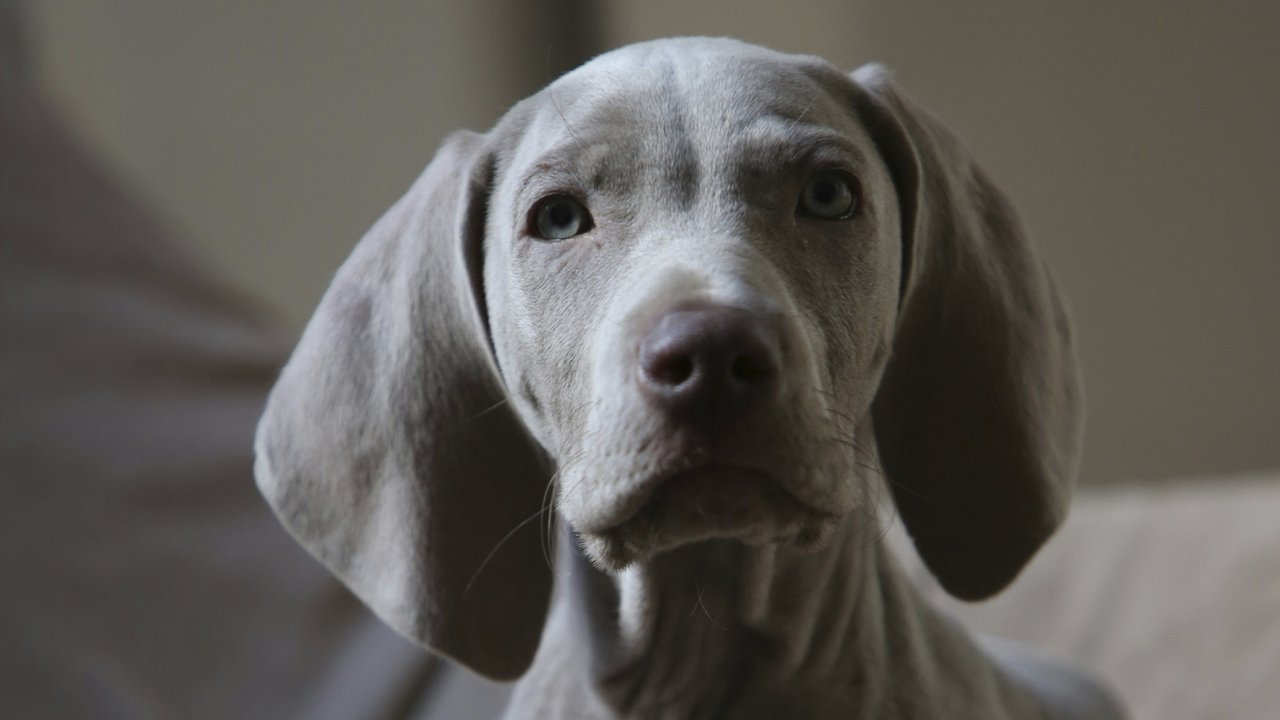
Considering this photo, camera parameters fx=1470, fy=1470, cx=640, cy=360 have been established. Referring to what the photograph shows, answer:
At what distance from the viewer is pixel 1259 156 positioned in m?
3.81

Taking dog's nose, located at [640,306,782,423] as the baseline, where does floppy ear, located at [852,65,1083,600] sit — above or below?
below

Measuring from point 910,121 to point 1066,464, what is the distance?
39cm

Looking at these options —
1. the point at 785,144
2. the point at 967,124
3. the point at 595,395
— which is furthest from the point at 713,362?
the point at 967,124

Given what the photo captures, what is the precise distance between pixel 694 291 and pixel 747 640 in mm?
455

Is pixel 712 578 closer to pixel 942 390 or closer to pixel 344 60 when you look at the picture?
pixel 942 390

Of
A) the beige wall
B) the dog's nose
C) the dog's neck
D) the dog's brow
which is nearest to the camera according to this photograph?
the dog's nose

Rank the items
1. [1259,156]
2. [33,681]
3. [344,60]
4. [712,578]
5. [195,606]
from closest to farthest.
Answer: [712,578] → [33,681] → [195,606] → [344,60] → [1259,156]

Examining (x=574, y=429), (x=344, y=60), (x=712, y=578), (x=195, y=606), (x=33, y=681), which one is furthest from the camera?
(x=344, y=60)

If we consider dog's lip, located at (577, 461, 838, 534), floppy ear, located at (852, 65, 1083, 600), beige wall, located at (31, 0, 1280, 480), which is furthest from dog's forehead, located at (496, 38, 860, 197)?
beige wall, located at (31, 0, 1280, 480)

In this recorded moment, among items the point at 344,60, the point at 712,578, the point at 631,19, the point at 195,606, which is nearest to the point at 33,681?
the point at 195,606

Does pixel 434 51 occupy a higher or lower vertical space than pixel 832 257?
lower

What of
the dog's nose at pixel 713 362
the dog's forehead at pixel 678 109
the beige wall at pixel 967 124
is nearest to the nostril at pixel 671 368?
the dog's nose at pixel 713 362

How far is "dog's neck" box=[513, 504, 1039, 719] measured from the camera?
1.40 m

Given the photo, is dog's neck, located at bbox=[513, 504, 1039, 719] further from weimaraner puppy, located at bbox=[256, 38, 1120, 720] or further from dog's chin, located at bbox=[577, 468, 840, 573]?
dog's chin, located at bbox=[577, 468, 840, 573]
